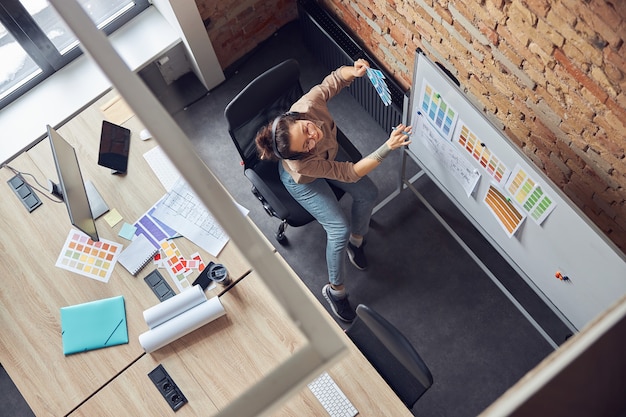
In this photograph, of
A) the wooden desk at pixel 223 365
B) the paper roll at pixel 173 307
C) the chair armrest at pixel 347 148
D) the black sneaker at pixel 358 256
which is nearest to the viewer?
the wooden desk at pixel 223 365

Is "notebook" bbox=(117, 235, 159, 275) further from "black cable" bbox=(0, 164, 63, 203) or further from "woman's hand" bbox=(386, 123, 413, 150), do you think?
"woman's hand" bbox=(386, 123, 413, 150)

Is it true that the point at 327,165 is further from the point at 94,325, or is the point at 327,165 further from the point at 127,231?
the point at 94,325

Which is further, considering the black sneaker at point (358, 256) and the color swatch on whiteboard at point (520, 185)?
the black sneaker at point (358, 256)

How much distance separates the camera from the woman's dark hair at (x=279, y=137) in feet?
8.93

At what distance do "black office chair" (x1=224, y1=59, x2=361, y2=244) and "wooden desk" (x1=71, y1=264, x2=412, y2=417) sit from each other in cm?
56

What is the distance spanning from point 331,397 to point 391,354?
1.37 ft

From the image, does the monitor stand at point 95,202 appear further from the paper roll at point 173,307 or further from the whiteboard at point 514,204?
the whiteboard at point 514,204

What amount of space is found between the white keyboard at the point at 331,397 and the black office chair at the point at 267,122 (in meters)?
0.89

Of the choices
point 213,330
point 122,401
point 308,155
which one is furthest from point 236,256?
point 122,401

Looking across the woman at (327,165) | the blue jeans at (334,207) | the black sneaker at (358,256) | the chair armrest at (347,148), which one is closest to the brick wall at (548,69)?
the woman at (327,165)

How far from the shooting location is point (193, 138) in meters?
3.94

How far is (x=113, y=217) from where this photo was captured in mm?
2848

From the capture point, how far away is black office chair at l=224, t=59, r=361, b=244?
2857 millimetres

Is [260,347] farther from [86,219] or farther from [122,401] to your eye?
[86,219]
